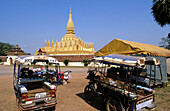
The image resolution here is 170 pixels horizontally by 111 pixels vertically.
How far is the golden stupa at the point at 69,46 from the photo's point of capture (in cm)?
3238

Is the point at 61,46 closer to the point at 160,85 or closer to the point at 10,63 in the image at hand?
the point at 10,63

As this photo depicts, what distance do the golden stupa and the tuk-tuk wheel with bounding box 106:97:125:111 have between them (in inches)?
1068

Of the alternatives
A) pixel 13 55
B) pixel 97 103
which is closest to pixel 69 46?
pixel 13 55

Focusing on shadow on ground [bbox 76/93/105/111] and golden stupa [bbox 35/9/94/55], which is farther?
golden stupa [bbox 35/9/94/55]

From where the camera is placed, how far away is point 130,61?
13.9 feet

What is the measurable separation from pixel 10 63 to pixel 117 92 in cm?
3583

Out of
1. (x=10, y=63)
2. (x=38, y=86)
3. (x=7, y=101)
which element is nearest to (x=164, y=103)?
(x=38, y=86)

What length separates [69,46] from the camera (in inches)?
1302

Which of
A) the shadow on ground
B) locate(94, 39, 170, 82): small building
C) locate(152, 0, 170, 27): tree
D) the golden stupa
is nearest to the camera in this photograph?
the shadow on ground

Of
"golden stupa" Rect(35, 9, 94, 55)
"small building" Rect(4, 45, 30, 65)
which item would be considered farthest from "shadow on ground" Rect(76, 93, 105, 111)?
"small building" Rect(4, 45, 30, 65)

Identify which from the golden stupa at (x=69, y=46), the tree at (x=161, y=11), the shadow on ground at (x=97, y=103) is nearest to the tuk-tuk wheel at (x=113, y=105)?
the shadow on ground at (x=97, y=103)

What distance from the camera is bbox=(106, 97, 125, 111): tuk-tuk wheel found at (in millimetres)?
4149

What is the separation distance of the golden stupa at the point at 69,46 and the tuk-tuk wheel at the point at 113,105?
89.0 feet

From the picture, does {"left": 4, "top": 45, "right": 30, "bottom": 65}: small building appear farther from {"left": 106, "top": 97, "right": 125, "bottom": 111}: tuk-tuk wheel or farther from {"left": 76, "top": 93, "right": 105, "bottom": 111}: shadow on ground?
{"left": 106, "top": 97, "right": 125, "bottom": 111}: tuk-tuk wheel
